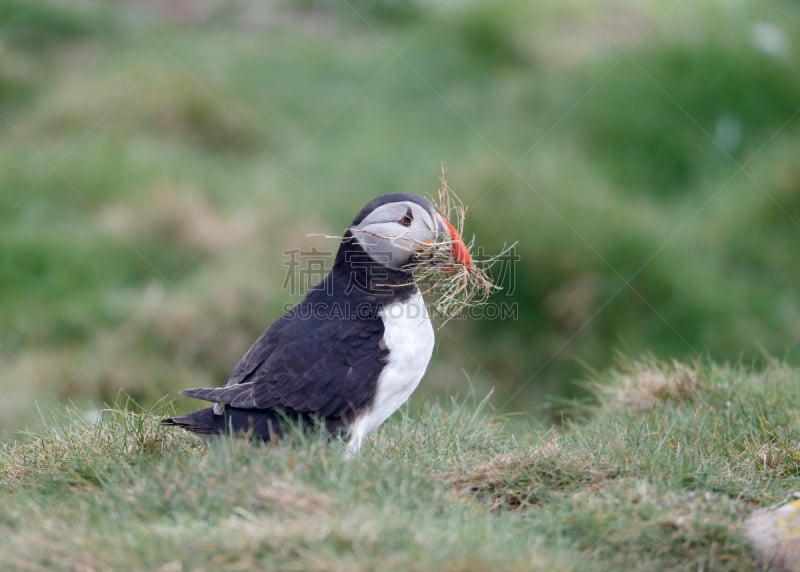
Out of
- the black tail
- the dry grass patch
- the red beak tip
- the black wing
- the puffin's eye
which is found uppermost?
the puffin's eye

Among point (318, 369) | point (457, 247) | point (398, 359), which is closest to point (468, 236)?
point (457, 247)

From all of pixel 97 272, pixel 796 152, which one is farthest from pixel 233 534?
pixel 796 152

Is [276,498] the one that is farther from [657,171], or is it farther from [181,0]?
[181,0]

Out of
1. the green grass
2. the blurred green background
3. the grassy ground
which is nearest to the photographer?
the grassy ground

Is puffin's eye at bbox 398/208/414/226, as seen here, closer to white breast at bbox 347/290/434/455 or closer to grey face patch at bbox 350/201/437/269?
grey face patch at bbox 350/201/437/269

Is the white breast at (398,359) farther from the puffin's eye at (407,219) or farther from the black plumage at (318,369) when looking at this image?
the puffin's eye at (407,219)

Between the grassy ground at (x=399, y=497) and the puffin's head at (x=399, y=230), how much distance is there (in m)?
0.87

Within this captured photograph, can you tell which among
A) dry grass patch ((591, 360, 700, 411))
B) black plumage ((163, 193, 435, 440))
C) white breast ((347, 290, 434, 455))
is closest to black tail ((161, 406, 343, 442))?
black plumage ((163, 193, 435, 440))

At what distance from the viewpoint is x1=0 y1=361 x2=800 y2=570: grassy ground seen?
10.6ft

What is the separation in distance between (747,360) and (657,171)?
3.26 meters

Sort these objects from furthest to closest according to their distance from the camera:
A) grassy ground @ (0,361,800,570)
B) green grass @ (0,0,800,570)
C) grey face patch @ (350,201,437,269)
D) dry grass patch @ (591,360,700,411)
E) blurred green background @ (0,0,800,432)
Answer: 1. blurred green background @ (0,0,800,432)
2. dry grass patch @ (591,360,700,411)
3. grey face patch @ (350,201,437,269)
4. green grass @ (0,0,800,570)
5. grassy ground @ (0,361,800,570)

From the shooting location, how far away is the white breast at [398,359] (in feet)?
14.0

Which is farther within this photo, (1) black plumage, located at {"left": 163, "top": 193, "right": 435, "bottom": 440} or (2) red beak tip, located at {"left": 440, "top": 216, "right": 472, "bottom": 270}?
(2) red beak tip, located at {"left": 440, "top": 216, "right": 472, "bottom": 270}

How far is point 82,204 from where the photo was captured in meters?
9.48
